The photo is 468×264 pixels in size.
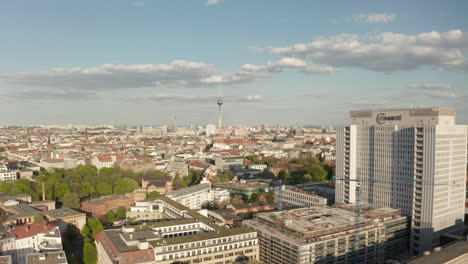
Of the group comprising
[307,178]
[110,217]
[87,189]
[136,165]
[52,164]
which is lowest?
[110,217]

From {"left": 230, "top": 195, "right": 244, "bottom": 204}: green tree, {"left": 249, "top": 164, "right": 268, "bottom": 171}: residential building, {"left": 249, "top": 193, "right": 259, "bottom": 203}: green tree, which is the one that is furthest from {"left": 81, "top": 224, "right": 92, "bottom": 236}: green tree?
{"left": 249, "top": 164, "right": 268, "bottom": 171}: residential building

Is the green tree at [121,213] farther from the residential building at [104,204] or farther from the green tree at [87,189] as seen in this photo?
the green tree at [87,189]

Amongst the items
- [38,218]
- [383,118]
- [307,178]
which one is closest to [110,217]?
[38,218]

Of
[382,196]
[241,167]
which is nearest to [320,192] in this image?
[382,196]

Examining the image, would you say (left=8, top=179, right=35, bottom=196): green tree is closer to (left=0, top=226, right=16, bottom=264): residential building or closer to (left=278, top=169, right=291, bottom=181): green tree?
(left=0, top=226, right=16, bottom=264): residential building

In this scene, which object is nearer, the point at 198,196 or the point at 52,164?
the point at 198,196

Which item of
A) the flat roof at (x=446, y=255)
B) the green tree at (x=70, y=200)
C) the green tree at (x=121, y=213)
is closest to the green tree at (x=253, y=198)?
the green tree at (x=121, y=213)

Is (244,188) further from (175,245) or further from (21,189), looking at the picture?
(21,189)
